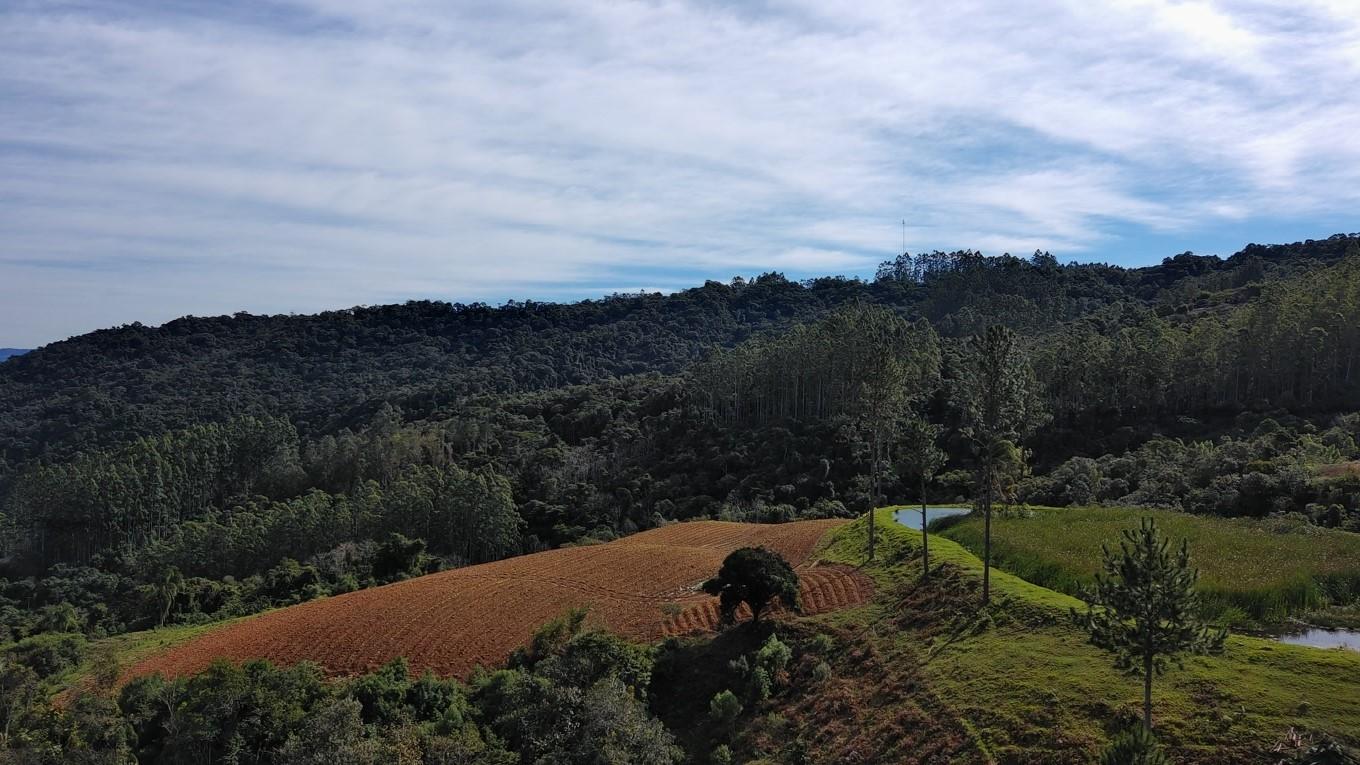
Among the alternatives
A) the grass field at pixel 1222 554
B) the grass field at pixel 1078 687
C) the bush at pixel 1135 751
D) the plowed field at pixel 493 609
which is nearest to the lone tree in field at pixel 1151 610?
the grass field at pixel 1078 687

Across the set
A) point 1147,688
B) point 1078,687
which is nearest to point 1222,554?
point 1078,687

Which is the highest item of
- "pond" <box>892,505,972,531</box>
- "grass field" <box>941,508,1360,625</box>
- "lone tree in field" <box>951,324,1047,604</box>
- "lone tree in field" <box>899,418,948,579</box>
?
"lone tree in field" <box>951,324,1047,604</box>

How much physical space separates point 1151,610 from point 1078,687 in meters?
6.30

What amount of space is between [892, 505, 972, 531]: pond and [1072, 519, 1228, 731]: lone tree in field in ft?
93.0

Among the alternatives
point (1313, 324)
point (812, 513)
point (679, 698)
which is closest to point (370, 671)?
point (679, 698)

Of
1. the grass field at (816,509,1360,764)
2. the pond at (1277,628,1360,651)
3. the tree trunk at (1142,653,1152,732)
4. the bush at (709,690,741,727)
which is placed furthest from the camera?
the bush at (709,690,741,727)

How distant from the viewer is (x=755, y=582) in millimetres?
35469

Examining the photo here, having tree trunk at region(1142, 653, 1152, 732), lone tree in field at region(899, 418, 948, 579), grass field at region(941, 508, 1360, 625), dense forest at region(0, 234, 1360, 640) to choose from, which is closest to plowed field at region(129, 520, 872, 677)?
lone tree in field at region(899, 418, 948, 579)

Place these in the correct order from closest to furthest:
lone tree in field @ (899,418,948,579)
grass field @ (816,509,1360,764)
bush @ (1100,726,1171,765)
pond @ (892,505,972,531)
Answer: bush @ (1100,726,1171,765) < grass field @ (816,509,1360,764) < lone tree in field @ (899,418,948,579) < pond @ (892,505,972,531)

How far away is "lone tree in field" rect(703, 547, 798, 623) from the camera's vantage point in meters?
35.4

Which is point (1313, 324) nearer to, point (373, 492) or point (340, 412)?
point (373, 492)

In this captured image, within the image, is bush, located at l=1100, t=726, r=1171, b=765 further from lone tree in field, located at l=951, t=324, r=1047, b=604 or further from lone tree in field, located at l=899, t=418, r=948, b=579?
lone tree in field, located at l=899, t=418, r=948, b=579

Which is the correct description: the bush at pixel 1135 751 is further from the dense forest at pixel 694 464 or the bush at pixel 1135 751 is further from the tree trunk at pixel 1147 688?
the dense forest at pixel 694 464

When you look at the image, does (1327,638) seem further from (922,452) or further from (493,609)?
(493,609)
